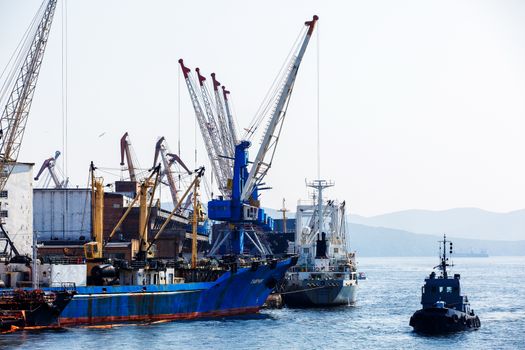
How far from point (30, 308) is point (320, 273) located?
45.1 m

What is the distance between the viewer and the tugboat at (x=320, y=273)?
11656cm

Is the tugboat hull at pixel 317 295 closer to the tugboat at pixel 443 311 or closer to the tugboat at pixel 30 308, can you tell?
the tugboat at pixel 443 311

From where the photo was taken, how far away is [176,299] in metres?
93.6

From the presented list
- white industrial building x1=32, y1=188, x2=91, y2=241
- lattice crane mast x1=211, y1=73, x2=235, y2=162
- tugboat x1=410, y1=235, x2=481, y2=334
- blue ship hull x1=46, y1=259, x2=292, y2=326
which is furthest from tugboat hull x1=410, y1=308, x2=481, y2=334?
lattice crane mast x1=211, y1=73, x2=235, y2=162

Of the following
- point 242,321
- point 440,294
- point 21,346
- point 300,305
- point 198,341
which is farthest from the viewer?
point 300,305

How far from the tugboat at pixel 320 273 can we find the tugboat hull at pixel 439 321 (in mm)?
30336

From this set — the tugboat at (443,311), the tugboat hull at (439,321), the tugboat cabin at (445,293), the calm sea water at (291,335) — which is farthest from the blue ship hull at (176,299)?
the tugboat hull at (439,321)

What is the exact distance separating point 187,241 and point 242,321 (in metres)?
60.7

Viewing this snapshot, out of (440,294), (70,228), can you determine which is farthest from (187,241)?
(440,294)

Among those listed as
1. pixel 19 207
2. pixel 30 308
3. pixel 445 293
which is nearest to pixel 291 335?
pixel 445 293

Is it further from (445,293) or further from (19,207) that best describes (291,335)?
(19,207)

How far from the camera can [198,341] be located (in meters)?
78.8

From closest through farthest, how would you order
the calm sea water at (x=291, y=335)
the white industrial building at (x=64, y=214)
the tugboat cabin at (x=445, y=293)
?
the calm sea water at (x=291, y=335) < the tugboat cabin at (x=445, y=293) < the white industrial building at (x=64, y=214)

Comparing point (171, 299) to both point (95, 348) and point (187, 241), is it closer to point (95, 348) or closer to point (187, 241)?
point (95, 348)
